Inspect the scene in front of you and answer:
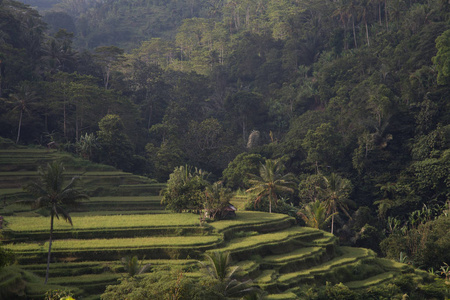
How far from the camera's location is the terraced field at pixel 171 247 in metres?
24.1

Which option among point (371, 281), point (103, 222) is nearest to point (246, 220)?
point (371, 281)

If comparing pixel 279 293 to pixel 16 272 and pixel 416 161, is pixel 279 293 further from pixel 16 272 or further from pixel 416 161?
pixel 416 161

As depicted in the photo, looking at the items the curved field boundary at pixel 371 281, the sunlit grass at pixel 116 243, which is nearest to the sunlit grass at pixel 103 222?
the sunlit grass at pixel 116 243

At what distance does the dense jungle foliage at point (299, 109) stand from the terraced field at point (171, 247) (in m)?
9.59

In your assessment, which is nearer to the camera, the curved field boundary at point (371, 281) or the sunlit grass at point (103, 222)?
the curved field boundary at point (371, 281)

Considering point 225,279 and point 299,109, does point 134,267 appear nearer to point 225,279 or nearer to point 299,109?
point 225,279

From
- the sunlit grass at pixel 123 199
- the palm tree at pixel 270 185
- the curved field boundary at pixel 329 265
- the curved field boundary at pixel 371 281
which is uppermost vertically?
the palm tree at pixel 270 185

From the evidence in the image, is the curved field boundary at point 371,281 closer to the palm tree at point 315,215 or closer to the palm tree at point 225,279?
the palm tree at point 225,279

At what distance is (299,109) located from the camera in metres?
67.8

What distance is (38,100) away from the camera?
178 feet

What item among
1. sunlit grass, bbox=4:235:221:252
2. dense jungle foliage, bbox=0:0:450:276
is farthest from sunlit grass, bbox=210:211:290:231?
dense jungle foliage, bbox=0:0:450:276

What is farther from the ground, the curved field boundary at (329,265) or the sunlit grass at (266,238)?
the sunlit grass at (266,238)

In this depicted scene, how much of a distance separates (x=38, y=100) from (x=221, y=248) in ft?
122

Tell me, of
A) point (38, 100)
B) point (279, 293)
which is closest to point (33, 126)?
point (38, 100)
